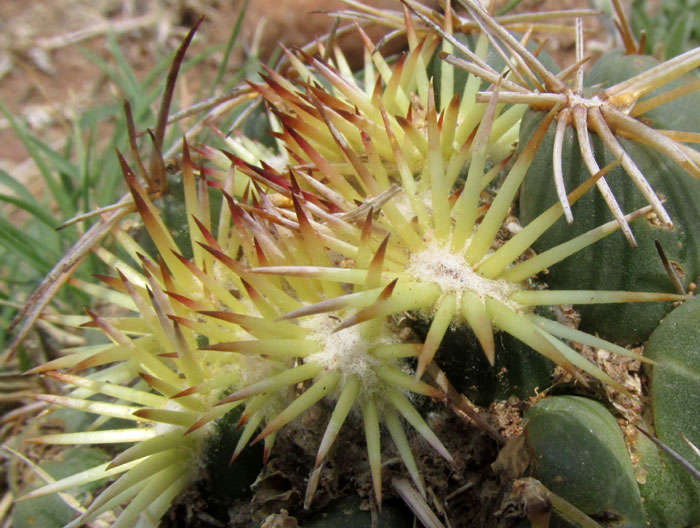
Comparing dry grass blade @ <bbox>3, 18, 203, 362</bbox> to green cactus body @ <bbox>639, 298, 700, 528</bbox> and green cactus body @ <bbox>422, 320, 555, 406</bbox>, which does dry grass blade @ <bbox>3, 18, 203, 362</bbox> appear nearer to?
green cactus body @ <bbox>422, 320, 555, 406</bbox>

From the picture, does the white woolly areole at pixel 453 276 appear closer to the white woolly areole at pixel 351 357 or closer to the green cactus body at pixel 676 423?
the white woolly areole at pixel 351 357

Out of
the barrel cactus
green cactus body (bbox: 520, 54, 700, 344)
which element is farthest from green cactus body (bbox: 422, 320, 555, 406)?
green cactus body (bbox: 520, 54, 700, 344)

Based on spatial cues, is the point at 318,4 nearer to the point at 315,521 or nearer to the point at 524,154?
the point at 524,154

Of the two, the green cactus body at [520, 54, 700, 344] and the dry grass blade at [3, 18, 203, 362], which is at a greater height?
the dry grass blade at [3, 18, 203, 362]

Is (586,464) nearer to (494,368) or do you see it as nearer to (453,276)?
(494,368)

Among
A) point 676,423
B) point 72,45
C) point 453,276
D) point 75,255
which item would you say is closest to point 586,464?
point 676,423

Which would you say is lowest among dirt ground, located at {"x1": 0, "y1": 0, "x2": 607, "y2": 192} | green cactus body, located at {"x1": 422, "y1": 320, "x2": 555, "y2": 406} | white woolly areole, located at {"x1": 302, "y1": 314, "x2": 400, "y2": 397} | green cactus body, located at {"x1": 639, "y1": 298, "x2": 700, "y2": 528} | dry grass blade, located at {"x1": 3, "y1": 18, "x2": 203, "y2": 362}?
green cactus body, located at {"x1": 639, "y1": 298, "x2": 700, "y2": 528}
